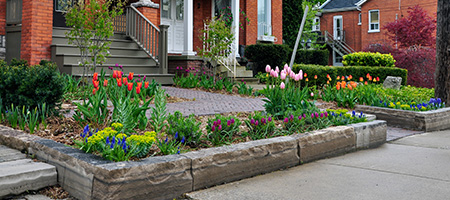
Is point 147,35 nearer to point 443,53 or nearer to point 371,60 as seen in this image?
point 443,53

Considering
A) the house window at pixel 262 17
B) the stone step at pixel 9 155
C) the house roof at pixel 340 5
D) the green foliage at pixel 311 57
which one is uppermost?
the house roof at pixel 340 5

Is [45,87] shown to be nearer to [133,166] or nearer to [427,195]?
[133,166]

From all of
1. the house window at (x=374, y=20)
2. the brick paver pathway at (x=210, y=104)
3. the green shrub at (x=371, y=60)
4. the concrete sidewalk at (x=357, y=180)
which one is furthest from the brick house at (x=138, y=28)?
the house window at (x=374, y=20)

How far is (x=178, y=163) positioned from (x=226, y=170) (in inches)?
23.1

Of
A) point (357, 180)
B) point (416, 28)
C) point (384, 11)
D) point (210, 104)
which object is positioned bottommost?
point (357, 180)

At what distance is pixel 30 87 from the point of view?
5.32m

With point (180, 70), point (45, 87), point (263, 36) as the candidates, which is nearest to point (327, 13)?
point (263, 36)

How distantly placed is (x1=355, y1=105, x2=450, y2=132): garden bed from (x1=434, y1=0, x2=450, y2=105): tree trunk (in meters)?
1.49

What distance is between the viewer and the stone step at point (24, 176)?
10.7 feet

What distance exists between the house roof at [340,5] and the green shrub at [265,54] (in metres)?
18.9

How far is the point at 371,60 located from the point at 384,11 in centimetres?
1714

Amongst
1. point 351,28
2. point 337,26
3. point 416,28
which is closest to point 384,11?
point 351,28

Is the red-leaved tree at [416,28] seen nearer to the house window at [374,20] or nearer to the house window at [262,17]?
the house window at [374,20]

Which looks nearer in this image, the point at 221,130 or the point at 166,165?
the point at 166,165
